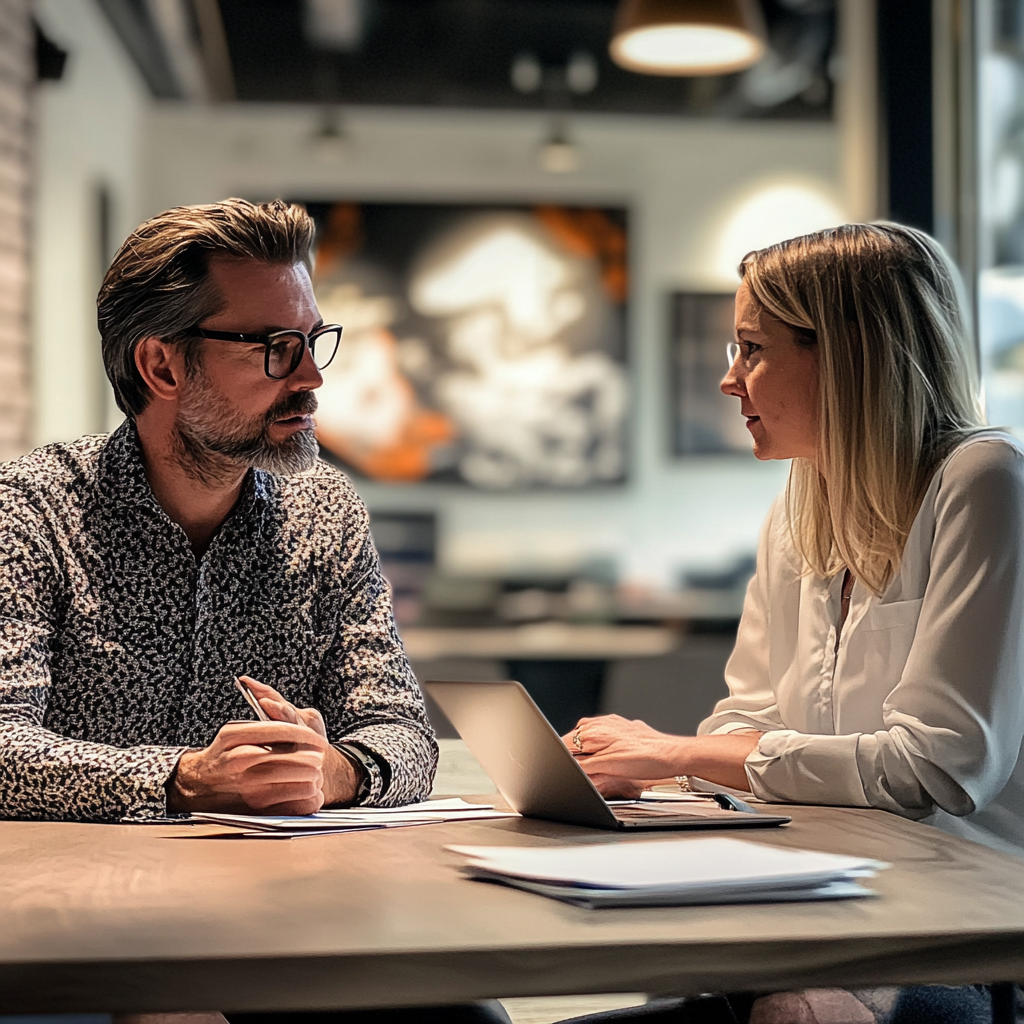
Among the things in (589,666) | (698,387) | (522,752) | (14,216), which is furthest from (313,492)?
(698,387)

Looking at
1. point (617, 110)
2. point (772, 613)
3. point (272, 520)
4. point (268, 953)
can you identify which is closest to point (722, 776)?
point (772, 613)

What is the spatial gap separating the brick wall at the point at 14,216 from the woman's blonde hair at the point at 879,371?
3248 millimetres

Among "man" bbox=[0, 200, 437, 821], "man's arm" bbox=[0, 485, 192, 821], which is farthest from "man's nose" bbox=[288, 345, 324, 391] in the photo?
"man's arm" bbox=[0, 485, 192, 821]

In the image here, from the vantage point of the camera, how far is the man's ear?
1907 mm

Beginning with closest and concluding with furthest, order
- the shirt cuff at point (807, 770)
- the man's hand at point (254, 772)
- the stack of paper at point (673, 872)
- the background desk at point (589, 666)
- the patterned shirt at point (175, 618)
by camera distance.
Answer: the stack of paper at point (673, 872)
the man's hand at point (254, 772)
the shirt cuff at point (807, 770)
the patterned shirt at point (175, 618)
the background desk at point (589, 666)

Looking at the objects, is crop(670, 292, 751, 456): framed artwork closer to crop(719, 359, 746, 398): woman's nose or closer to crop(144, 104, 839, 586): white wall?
crop(144, 104, 839, 586): white wall

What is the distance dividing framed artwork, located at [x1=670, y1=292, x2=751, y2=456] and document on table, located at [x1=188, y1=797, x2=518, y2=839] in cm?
666

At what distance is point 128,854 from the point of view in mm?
1226

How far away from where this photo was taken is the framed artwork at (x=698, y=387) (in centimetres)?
811

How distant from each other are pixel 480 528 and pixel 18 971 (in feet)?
23.5

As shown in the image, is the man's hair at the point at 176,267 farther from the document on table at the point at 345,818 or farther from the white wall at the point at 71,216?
the white wall at the point at 71,216

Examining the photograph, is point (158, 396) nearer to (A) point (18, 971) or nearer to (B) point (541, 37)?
(A) point (18, 971)

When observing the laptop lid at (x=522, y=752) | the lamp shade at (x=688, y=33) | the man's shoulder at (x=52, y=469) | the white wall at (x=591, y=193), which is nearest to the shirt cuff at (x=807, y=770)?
the laptop lid at (x=522, y=752)

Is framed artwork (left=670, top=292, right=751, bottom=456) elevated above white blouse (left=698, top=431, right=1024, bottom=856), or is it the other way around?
framed artwork (left=670, top=292, right=751, bottom=456)
